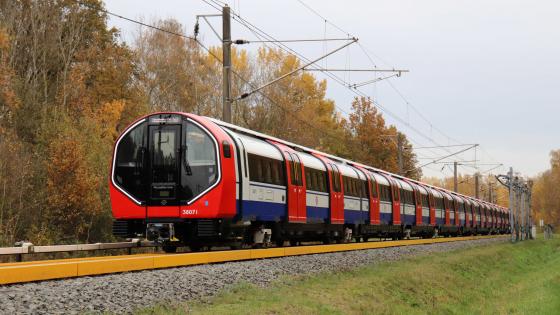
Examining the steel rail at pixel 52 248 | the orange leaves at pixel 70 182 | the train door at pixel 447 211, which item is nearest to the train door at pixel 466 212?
the train door at pixel 447 211

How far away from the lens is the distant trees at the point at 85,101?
30859 millimetres

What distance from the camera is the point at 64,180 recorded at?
103 feet

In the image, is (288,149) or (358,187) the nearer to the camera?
(288,149)

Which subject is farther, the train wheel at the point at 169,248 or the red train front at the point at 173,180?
the train wheel at the point at 169,248

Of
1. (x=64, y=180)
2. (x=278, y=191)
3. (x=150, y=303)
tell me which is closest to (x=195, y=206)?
(x=278, y=191)

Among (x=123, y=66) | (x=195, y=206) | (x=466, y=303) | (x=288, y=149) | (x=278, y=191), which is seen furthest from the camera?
(x=123, y=66)

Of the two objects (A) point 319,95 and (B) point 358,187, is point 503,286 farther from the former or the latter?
(A) point 319,95

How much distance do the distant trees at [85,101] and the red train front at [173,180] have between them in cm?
933

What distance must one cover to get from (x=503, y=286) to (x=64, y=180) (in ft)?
56.8

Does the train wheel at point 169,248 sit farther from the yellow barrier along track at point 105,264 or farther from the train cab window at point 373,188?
the train cab window at point 373,188

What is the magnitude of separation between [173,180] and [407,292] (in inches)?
234

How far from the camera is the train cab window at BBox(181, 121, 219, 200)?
58.7ft

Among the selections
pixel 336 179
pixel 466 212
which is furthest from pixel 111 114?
pixel 466 212

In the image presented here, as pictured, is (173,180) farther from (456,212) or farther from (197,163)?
(456,212)
